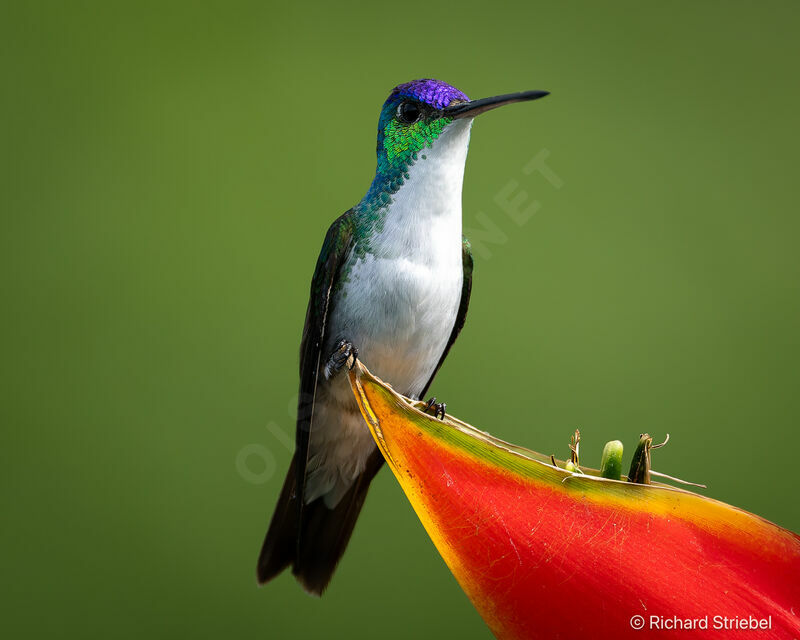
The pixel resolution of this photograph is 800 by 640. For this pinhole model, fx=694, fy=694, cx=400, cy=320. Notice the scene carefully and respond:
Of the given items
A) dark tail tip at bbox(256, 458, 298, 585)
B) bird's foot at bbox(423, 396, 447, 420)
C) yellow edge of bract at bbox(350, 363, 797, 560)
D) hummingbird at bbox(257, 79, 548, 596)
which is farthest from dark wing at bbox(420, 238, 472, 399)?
yellow edge of bract at bbox(350, 363, 797, 560)

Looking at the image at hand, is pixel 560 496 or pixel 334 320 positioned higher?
pixel 334 320

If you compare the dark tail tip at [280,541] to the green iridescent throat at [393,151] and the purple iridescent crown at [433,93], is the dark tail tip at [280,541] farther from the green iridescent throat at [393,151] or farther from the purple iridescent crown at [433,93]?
the purple iridescent crown at [433,93]

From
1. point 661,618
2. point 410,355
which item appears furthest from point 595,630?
point 410,355

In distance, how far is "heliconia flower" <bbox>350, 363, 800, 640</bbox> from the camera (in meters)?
0.45

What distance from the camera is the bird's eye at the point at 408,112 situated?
0.69 metres

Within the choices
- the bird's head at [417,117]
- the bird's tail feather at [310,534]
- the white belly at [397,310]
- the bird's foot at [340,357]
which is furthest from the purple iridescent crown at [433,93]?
the bird's tail feather at [310,534]

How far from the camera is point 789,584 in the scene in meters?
0.45

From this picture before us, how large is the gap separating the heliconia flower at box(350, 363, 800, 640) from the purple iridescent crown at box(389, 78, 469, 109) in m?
0.32

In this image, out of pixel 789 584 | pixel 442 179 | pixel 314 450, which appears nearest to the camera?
pixel 789 584

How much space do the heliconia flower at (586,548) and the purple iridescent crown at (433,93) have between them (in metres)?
0.32

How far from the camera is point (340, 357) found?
757 mm

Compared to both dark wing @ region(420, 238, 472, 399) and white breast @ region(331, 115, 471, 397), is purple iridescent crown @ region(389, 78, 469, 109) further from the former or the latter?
dark wing @ region(420, 238, 472, 399)

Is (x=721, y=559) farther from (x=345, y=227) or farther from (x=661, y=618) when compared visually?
(x=345, y=227)

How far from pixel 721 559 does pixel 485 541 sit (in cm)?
16
